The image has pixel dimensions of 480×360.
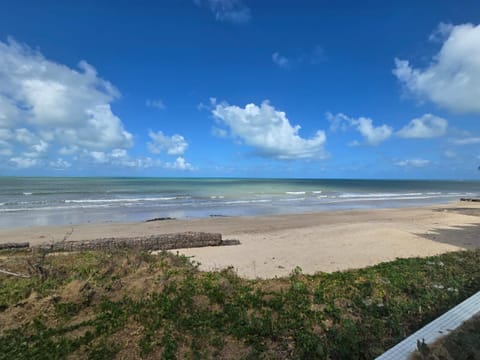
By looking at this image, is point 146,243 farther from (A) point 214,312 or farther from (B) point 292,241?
(A) point 214,312

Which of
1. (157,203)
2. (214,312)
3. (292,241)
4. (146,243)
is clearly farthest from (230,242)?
(157,203)

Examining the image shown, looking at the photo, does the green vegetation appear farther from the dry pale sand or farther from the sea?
the sea

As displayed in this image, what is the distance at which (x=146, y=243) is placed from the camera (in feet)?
33.7

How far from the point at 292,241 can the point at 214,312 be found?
26.2 feet

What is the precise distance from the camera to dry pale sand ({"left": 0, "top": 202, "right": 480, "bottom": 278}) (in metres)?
8.59

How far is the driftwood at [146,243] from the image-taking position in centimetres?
964

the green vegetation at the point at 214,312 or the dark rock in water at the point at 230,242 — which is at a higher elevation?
the green vegetation at the point at 214,312

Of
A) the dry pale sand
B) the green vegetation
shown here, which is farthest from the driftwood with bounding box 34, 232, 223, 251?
the green vegetation

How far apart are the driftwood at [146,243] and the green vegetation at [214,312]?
3568 mm

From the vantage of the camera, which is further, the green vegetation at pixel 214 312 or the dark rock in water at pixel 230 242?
the dark rock in water at pixel 230 242

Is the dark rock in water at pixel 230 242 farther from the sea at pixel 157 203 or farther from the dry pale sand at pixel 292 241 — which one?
the sea at pixel 157 203

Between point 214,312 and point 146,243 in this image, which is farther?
point 146,243

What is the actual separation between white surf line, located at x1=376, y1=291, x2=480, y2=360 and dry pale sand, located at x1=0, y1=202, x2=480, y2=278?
12.8ft

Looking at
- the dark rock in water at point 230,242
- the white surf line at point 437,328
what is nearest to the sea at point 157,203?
the dark rock in water at point 230,242
